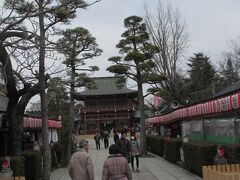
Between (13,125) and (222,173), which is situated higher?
(13,125)

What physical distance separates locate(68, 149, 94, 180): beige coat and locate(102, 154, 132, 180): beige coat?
341mm

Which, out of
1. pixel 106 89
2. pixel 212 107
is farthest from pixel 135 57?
pixel 106 89

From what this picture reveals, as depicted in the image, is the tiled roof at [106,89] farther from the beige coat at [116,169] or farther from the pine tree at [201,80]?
the beige coat at [116,169]

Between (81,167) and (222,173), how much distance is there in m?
2.78

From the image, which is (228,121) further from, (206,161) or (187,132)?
(187,132)

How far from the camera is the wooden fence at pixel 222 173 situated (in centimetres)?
866

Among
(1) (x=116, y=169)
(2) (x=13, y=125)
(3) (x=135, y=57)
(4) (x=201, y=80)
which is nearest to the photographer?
(1) (x=116, y=169)

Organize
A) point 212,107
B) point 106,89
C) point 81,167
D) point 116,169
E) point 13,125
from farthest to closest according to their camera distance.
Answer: point 106,89
point 212,107
point 13,125
point 81,167
point 116,169

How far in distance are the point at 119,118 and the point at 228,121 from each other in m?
56.8

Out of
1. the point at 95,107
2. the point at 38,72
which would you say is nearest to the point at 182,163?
the point at 38,72

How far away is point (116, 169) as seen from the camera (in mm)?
8812

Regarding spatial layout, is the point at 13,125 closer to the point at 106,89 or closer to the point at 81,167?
the point at 81,167

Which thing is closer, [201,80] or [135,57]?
[135,57]

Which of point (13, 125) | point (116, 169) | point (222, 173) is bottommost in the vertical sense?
point (222, 173)
